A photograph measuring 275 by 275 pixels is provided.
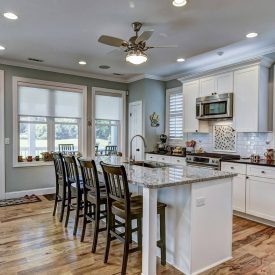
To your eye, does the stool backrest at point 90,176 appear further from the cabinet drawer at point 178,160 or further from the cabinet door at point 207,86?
the cabinet door at point 207,86

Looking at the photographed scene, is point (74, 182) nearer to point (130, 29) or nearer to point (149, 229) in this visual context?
point (149, 229)

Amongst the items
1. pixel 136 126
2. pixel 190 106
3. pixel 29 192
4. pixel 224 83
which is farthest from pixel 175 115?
pixel 29 192

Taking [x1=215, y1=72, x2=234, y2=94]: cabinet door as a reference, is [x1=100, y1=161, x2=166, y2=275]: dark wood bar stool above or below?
below

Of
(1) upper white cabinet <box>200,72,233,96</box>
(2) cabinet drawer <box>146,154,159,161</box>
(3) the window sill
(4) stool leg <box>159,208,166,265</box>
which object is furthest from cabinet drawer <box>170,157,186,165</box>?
(3) the window sill

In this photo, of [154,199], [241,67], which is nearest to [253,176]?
[241,67]

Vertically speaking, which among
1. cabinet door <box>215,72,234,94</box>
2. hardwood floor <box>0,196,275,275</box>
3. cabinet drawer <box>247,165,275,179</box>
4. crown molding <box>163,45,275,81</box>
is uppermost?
crown molding <box>163,45,275,81</box>

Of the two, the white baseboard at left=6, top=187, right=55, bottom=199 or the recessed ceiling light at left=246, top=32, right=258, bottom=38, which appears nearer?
the recessed ceiling light at left=246, top=32, right=258, bottom=38

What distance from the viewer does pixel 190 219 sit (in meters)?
2.32

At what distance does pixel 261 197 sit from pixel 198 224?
186 cm

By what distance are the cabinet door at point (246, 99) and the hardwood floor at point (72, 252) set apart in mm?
1648

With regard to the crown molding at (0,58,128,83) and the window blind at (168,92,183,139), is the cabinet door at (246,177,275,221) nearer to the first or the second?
the window blind at (168,92,183,139)

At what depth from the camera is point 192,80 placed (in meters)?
→ 5.21

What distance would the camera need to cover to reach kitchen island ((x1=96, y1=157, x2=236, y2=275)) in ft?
7.04

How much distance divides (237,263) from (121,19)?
323 centimetres
